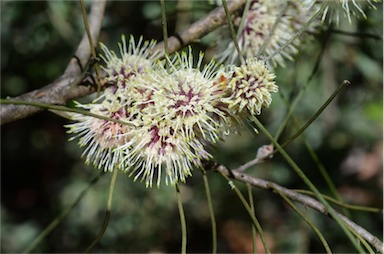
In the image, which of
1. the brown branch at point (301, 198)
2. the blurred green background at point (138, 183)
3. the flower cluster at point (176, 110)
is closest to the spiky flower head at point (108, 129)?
the flower cluster at point (176, 110)

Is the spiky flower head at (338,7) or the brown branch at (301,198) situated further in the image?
the spiky flower head at (338,7)

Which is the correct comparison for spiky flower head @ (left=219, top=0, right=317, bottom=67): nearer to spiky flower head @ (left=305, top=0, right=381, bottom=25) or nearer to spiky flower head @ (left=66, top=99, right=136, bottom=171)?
spiky flower head @ (left=305, top=0, right=381, bottom=25)

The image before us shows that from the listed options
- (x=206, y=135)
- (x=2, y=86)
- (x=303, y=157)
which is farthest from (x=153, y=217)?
(x=206, y=135)

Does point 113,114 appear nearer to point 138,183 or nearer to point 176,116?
point 176,116

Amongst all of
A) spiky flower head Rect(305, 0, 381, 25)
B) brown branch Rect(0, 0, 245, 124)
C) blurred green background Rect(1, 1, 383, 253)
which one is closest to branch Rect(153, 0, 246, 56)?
brown branch Rect(0, 0, 245, 124)

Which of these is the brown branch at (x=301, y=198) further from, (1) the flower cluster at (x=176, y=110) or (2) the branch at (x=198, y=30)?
(2) the branch at (x=198, y=30)

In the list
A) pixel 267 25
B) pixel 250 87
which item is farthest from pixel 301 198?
pixel 267 25

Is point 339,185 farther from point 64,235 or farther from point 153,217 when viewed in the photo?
point 64,235
